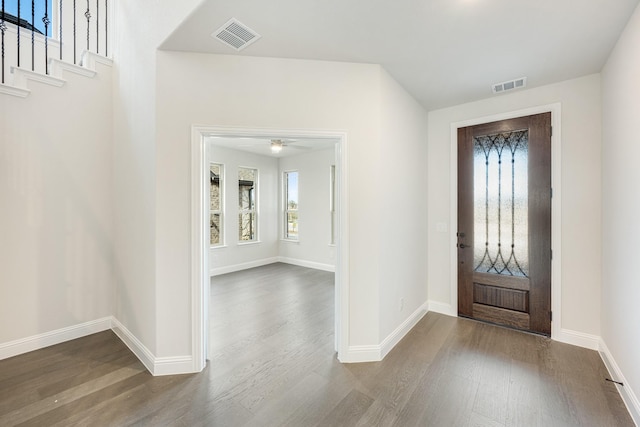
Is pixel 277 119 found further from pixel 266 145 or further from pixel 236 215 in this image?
pixel 236 215

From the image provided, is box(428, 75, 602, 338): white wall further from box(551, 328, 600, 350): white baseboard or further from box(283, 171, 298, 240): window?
box(283, 171, 298, 240): window

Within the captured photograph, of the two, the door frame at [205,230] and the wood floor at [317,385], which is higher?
the door frame at [205,230]

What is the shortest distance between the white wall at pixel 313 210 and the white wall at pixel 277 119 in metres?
3.44

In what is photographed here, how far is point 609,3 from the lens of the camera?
171 centimetres

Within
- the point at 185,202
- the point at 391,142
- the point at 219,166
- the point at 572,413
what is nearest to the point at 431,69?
the point at 391,142

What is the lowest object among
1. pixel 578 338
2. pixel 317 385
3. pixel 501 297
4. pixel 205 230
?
pixel 317 385

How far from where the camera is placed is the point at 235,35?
202 cm

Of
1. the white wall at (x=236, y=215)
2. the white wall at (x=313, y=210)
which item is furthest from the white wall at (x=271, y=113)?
the white wall at (x=313, y=210)

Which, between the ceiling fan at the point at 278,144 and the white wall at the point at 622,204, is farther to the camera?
the ceiling fan at the point at 278,144

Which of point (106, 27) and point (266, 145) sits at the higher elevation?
point (106, 27)

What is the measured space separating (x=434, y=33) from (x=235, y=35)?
147 cm

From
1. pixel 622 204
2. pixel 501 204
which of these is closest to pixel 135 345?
pixel 501 204

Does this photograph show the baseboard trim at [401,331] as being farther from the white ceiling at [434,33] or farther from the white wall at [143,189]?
the white ceiling at [434,33]

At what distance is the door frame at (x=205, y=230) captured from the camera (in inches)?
88.5
